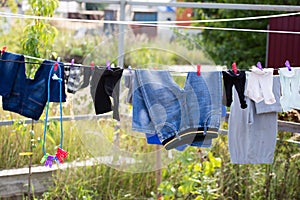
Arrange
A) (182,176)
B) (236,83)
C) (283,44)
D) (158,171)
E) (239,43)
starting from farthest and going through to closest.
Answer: (239,43)
(283,44)
(182,176)
(158,171)
(236,83)

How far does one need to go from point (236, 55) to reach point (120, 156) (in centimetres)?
363

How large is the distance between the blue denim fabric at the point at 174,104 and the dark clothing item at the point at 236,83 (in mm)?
60

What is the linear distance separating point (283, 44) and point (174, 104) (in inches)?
127

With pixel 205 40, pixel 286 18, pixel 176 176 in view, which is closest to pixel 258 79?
pixel 176 176

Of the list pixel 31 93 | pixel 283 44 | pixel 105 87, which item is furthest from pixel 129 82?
pixel 283 44

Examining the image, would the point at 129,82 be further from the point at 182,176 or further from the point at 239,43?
the point at 239,43

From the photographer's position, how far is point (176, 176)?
5160mm

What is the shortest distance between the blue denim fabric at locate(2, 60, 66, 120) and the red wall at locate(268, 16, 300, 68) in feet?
10.2

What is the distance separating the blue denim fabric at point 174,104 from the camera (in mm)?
3760

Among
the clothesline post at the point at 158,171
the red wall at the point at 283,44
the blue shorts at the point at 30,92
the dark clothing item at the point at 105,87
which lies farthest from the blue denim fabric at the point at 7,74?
the red wall at the point at 283,44

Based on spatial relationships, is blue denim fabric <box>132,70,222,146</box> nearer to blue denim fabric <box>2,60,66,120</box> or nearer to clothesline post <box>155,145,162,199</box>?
blue denim fabric <box>2,60,66,120</box>

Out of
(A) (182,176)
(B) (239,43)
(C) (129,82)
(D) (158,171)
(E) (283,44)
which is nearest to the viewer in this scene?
(C) (129,82)

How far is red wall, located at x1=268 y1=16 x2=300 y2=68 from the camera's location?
6.47 m

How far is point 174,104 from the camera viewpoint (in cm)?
381
